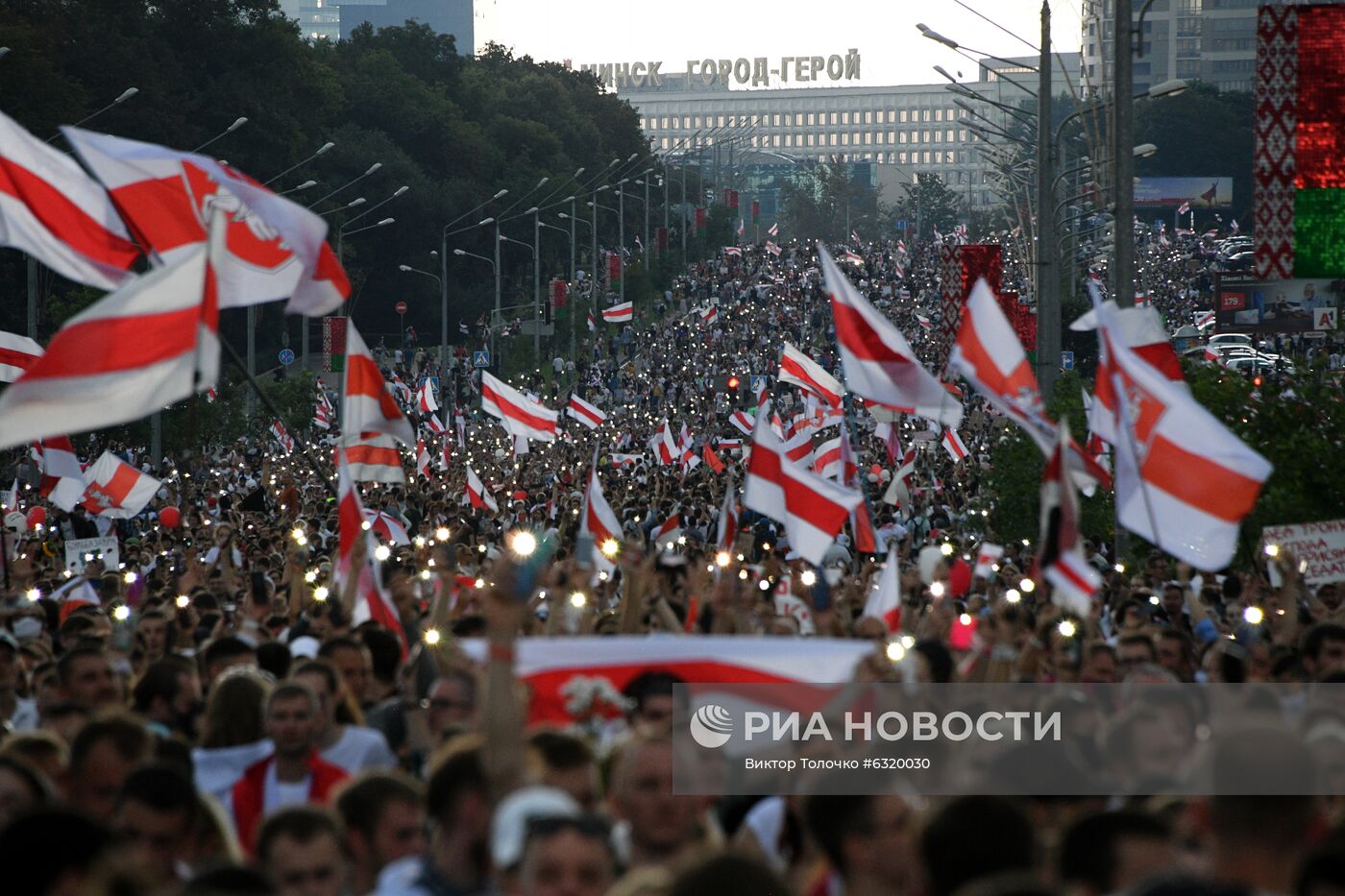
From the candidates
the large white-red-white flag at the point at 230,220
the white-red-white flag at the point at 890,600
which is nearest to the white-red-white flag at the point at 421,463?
the large white-red-white flag at the point at 230,220

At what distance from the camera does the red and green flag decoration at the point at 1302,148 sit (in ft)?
63.2

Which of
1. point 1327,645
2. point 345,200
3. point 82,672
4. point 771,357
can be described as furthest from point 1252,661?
point 345,200

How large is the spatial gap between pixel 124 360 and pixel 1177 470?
4407 millimetres

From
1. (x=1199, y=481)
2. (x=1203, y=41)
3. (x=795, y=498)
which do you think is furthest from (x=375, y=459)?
(x=1203, y=41)

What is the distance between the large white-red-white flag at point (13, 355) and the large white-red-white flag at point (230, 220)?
840cm

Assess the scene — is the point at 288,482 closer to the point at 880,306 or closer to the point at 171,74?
the point at 171,74

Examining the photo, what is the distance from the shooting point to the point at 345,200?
2692 inches

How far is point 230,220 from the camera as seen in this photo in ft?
37.1

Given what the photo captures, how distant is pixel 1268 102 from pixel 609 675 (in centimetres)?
1475

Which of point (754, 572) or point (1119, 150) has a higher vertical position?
point (1119, 150)

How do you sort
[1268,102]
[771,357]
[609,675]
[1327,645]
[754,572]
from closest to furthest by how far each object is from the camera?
1. [609,675]
2. [1327,645]
3. [754,572]
4. [1268,102]
5. [771,357]

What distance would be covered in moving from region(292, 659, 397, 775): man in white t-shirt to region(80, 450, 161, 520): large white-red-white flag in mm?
13345

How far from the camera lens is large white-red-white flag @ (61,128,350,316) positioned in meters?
10.8

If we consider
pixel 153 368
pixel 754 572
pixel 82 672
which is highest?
pixel 153 368
